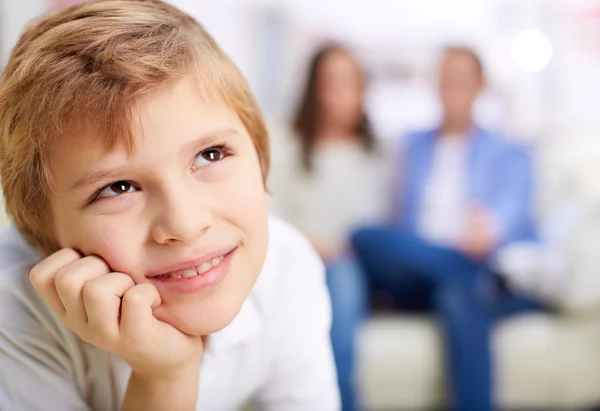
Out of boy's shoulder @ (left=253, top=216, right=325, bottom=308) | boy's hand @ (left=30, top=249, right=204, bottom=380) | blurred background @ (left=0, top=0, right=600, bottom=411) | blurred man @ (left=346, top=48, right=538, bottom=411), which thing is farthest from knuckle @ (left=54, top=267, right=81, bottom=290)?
blurred man @ (left=346, top=48, right=538, bottom=411)

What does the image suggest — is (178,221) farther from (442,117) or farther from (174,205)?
(442,117)

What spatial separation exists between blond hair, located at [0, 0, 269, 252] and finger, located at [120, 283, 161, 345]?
67mm

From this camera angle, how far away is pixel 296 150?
110 cm

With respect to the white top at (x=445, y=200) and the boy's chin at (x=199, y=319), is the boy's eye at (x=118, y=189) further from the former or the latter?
the white top at (x=445, y=200)

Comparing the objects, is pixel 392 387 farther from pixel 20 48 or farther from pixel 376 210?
pixel 20 48

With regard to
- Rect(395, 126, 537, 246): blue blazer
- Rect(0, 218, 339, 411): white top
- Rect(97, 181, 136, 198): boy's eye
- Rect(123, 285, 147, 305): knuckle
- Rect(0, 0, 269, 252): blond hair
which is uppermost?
Rect(0, 0, 269, 252): blond hair

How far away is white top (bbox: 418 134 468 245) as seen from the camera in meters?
1.16

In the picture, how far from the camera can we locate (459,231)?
1.16 meters

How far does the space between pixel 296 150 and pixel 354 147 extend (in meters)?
0.10

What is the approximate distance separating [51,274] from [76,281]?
18 mm

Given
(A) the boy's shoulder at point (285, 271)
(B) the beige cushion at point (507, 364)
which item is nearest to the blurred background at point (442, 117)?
(B) the beige cushion at point (507, 364)

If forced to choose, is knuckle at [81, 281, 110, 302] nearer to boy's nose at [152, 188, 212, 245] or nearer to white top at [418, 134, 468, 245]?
boy's nose at [152, 188, 212, 245]

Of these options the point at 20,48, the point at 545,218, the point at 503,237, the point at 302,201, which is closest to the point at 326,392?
the point at 20,48

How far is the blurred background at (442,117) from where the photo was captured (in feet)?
3.58
